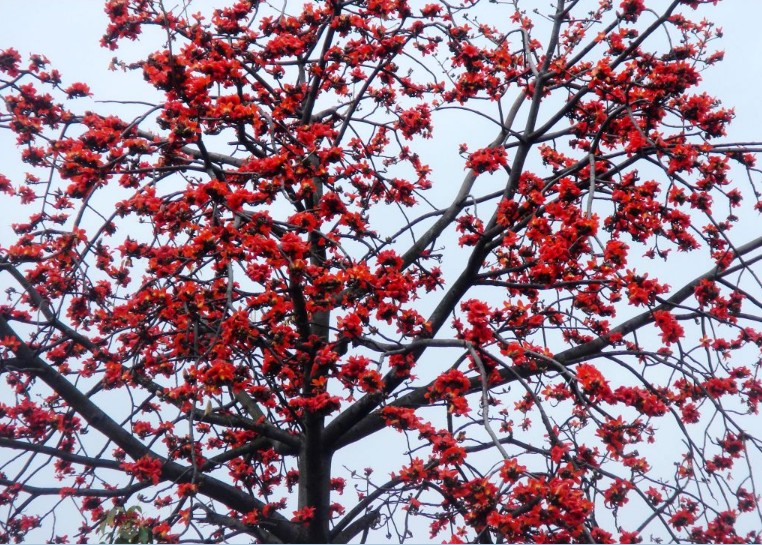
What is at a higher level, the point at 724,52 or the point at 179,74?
the point at 724,52

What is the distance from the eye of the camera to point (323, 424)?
20.9 feet

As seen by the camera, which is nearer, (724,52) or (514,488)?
(514,488)

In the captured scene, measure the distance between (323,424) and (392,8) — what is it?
3660 millimetres

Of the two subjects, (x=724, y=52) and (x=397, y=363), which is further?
(x=724, y=52)

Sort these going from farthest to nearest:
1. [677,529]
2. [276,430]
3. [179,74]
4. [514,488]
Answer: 1. [276,430]
2. [179,74]
3. [677,529]
4. [514,488]

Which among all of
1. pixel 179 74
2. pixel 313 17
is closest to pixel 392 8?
pixel 313 17

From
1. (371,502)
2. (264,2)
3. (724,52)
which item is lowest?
(371,502)

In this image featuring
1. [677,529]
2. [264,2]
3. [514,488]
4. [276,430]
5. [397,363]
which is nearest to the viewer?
[514,488]

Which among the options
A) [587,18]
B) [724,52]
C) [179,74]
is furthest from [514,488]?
[587,18]

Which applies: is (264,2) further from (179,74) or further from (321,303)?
(321,303)

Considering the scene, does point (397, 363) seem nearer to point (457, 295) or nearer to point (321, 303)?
point (321, 303)

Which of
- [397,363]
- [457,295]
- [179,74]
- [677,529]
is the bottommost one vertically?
[677,529]

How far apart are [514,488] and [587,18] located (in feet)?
16.6

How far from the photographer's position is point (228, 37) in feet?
21.6
